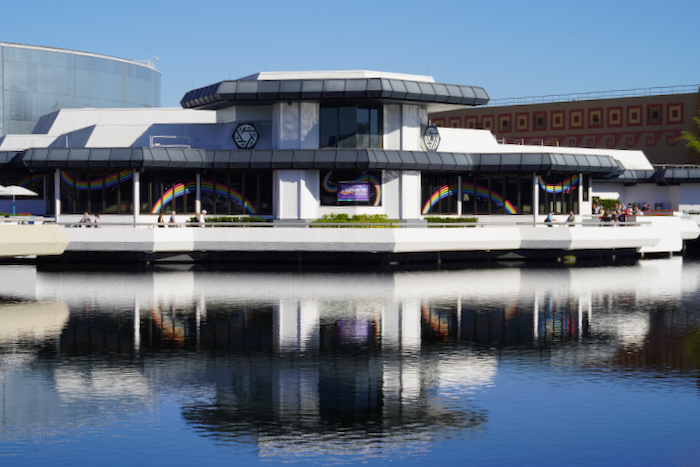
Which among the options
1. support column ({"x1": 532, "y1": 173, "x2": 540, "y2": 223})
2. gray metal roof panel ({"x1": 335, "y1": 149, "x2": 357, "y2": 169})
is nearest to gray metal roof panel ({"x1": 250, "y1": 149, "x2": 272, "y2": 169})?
gray metal roof panel ({"x1": 335, "y1": 149, "x2": 357, "y2": 169})

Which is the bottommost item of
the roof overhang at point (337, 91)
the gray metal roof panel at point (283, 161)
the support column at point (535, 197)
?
the support column at point (535, 197)

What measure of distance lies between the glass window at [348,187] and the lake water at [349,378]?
22.5 meters

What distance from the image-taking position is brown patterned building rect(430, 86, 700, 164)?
93000 mm

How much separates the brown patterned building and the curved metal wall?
40043mm

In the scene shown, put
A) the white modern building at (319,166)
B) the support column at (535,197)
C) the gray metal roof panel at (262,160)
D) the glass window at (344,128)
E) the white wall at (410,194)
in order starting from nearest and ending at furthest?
the white modern building at (319,166) → the gray metal roof panel at (262,160) → the glass window at (344,128) → the white wall at (410,194) → the support column at (535,197)

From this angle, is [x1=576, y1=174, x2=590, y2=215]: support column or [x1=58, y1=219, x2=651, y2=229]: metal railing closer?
[x1=58, y1=219, x2=651, y2=229]: metal railing

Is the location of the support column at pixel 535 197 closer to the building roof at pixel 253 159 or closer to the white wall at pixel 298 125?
the building roof at pixel 253 159

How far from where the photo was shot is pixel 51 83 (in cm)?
8569

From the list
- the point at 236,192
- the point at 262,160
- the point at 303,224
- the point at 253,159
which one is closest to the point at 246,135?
the point at 236,192

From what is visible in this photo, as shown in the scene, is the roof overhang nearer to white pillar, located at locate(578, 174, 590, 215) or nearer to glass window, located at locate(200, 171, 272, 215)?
glass window, located at locate(200, 171, 272, 215)

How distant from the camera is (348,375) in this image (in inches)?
596

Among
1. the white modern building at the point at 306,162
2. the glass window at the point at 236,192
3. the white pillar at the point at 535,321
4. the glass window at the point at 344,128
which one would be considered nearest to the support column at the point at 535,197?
the white modern building at the point at 306,162

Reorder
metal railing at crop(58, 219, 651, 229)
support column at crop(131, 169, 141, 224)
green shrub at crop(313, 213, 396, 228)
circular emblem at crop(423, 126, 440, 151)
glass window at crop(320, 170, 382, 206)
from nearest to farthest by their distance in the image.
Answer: metal railing at crop(58, 219, 651, 229), green shrub at crop(313, 213, 396, 228), support column at crop(131, 169, 141, 224), glass window at crop(320, 170, 382, 206), circular emblem at crop(423, 126, 440, 151)

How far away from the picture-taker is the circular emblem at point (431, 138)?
175 ft
